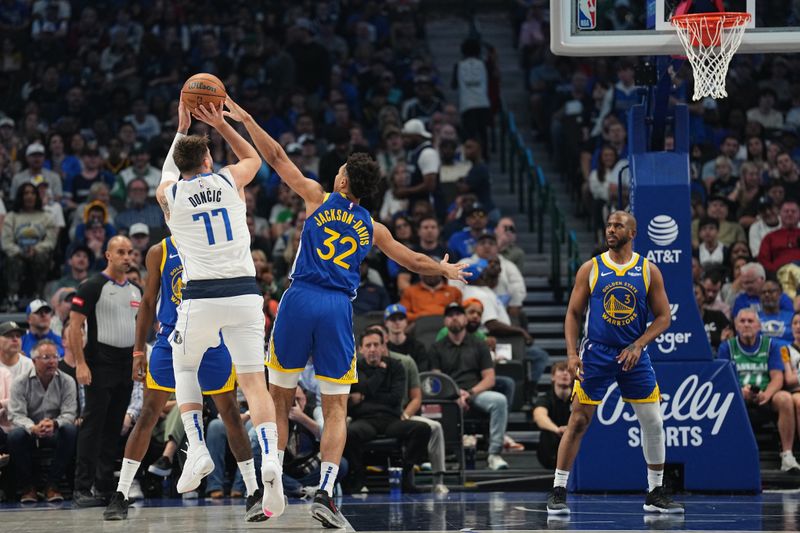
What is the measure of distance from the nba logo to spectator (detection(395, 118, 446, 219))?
263 inches

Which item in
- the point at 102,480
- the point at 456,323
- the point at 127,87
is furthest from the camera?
the point at 127,87

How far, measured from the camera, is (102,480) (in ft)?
38.2

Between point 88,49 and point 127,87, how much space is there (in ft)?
6.15

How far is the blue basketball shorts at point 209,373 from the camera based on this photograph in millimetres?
9492

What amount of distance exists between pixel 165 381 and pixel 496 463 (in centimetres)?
484

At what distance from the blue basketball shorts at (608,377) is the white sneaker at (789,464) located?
11.3 ft

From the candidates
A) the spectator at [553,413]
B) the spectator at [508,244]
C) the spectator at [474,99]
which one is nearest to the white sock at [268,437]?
the spectator at [553,413]

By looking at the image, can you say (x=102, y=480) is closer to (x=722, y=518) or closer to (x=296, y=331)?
(x=296, y=331)

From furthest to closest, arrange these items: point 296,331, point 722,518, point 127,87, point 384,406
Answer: point 127,87
point 384,406
point 722,518
point 296,331

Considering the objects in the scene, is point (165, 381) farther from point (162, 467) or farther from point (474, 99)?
point (474, 99)

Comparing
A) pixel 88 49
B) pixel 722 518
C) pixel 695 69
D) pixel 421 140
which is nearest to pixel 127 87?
pixel 88 49

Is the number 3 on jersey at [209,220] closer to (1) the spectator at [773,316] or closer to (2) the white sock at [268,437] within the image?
(2) the white sock at [268,437]

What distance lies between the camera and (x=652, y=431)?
10.6 m

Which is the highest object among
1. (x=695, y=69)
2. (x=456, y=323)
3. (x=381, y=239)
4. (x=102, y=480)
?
(x=695, y=69)
